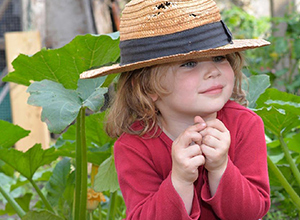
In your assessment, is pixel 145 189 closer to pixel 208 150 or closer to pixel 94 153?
pixel 208 150

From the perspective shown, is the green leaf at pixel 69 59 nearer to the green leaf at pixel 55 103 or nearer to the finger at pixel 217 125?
the green leaf at pixel 55 103

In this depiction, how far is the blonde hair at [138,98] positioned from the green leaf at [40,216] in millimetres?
452

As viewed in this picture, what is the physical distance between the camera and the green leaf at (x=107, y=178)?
1.73 m

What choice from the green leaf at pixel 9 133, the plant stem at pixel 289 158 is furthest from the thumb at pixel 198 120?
the green leaf at pixel 9 133

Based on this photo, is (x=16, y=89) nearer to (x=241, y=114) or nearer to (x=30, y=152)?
(x=30, y=152)

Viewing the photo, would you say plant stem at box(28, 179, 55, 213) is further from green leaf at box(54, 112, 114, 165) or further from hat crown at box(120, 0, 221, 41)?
hat crown at box(120, 0, 221, 41)

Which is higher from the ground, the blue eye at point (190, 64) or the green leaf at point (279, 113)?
the blue eye at point (190, 64)

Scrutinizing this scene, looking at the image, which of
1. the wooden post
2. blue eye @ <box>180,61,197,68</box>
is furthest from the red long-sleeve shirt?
the wooden post

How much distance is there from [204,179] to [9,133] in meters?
0.79

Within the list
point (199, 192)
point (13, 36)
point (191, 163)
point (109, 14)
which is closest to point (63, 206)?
point (199, 192)

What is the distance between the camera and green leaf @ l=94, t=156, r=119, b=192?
1.73 m

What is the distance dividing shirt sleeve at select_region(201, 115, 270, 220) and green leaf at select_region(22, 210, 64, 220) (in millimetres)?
659

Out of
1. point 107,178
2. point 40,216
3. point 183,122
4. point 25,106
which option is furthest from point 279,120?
point 25,106

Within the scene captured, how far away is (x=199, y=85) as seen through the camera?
1.24 metres
